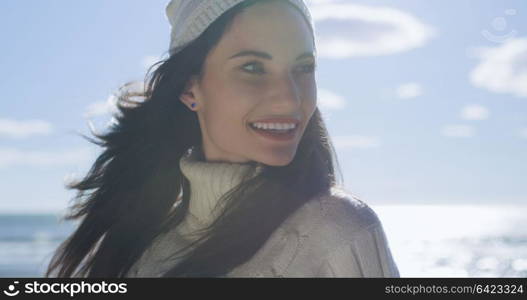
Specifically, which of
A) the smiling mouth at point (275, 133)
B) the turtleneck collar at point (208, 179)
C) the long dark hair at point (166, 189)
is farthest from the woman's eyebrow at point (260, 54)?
the turtleneck collar at point (208, 179)

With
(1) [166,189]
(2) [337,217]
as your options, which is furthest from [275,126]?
(1) [166,189]

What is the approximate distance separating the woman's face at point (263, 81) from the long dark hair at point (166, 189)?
4.4 inches

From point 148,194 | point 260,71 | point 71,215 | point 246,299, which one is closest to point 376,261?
point 246,299

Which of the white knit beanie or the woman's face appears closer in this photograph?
the woman's face

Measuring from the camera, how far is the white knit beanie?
281cm

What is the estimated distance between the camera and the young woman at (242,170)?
97.4 inches

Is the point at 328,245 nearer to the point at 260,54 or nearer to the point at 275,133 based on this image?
the point at 275,133

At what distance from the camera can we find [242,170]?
9.39ft

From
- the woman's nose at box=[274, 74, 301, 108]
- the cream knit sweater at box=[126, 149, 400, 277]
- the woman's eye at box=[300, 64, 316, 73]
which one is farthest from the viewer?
the woman's eye at box=[300, 64, 316, 73]

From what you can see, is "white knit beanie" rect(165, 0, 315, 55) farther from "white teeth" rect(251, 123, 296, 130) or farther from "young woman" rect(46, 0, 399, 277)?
"white teeth" rect(251, 123, 296, 130)

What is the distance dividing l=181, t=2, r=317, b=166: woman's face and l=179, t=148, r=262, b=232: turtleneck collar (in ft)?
0.34

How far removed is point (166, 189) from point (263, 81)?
1064 mm

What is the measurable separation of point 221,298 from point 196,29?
1.14m

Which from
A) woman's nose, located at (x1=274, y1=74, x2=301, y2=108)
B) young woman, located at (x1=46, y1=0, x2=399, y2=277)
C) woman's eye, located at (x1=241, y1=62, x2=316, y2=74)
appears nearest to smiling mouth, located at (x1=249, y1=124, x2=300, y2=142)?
young woman, located at (x1=46, y1=0, x2=399, y2=277)
